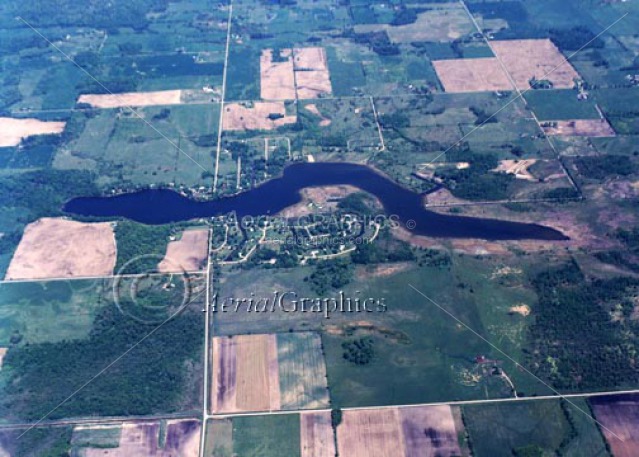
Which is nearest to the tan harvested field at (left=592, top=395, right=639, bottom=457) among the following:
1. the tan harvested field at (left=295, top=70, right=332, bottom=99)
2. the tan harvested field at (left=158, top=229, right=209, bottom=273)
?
the tan harvested field at (left=158, top=229, right=209, bottom=273)

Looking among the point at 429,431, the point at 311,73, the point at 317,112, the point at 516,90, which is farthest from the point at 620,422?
the point at 311,73

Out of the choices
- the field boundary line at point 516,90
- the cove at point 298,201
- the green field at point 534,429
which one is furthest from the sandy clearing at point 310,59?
the green field at point 534,429

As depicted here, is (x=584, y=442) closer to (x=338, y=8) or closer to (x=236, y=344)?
(x=236, y=344)

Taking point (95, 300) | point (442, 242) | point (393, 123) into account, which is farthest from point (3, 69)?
point (442, 242)

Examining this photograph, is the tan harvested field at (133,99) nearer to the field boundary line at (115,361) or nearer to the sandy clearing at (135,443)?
the field boundary line at (115,361)

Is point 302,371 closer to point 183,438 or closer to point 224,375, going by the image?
point 224,375

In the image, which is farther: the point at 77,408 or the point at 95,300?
the point at 95,300
